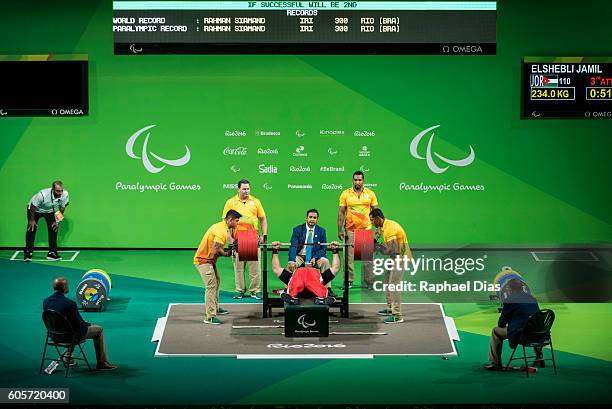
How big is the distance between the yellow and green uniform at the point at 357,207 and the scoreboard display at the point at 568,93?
291 centimetres

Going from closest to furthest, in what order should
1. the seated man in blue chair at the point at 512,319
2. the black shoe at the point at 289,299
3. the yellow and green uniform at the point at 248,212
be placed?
the seated man in blue chair at the point at 512,319 → the black shoe at the point at 289,299 → the yellow and green uniform at the point at 248,212

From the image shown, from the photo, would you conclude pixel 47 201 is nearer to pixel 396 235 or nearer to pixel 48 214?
pixel 48 214

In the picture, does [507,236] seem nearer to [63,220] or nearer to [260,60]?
[260,60]

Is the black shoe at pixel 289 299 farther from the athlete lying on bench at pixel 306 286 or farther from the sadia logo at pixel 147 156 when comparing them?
the sadia logo at pixel 147 156

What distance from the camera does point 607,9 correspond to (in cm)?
1742

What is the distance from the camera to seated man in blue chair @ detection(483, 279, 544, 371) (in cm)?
1121

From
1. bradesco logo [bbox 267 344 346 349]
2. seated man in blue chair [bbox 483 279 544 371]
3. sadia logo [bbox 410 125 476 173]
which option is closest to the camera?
seated man in blue chair [bbox 483 279 544 371]

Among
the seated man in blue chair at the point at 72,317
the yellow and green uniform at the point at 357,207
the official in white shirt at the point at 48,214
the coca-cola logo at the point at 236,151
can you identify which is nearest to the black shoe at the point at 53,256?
the official in white shirt at the point at 48,214

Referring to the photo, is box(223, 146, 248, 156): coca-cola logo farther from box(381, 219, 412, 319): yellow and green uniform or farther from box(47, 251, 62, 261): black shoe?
box(381, 219, 412, 319): yellow and green uniform

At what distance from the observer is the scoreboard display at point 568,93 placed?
16750 millimetres

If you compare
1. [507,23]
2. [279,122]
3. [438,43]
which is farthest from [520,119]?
[438,43]

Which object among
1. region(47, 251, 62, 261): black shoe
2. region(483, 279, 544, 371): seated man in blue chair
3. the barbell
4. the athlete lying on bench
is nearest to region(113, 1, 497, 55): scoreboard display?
the barbell

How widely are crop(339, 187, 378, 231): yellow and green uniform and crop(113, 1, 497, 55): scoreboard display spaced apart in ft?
9.97

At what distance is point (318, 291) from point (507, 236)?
584cm
